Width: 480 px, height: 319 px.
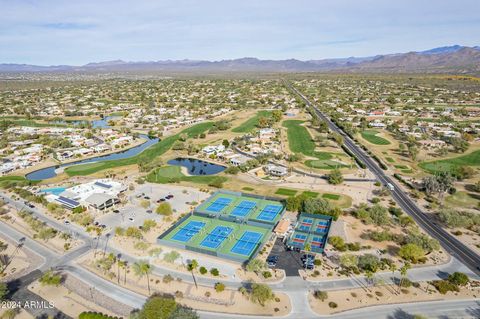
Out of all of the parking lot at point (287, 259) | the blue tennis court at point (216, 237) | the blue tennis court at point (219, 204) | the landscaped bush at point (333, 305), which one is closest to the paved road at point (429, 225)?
the landscaped bush at point (333, 305)

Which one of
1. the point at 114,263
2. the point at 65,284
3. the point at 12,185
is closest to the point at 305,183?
the point at 114,263

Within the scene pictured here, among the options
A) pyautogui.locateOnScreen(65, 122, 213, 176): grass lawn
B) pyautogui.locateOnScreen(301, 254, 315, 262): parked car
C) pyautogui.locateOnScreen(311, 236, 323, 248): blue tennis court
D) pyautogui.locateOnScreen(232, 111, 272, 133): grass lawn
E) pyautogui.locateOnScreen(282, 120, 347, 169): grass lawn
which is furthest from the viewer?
pyautogui.locateOnScreen(232, 111, 272, 133): grass lawn

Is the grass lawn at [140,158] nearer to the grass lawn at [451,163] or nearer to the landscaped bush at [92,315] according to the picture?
the landscaped bush at [92,315]

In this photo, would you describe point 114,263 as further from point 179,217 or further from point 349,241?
point 349,241

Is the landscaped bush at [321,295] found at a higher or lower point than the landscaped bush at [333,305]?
higher

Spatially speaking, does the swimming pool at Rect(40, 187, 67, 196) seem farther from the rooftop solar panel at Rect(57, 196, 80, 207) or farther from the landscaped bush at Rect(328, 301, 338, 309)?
the landscaped bush at Rect(328, 301, 338, 309)

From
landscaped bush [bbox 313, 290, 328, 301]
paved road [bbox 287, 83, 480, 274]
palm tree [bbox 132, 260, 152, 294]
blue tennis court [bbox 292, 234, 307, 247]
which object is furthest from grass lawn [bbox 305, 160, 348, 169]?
palm tree [bbox 132, 260, 152, 294]

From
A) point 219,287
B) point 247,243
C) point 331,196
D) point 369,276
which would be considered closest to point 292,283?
point 219,287
